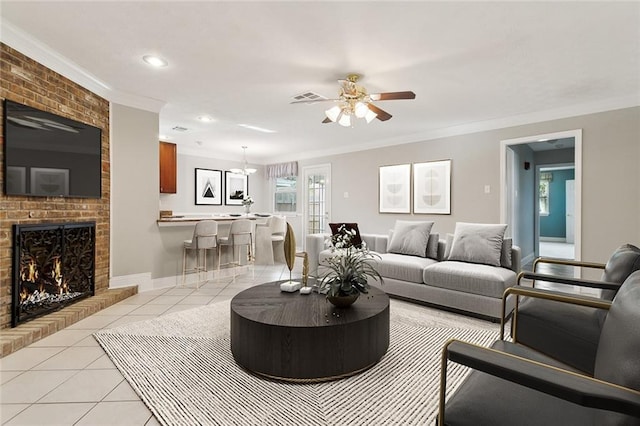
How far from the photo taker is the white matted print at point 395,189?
589cm

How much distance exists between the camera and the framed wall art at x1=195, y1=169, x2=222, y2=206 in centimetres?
744

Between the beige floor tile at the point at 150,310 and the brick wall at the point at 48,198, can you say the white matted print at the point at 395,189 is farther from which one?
the brick wall at the point at 48,198

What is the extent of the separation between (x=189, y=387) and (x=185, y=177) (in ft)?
19.8

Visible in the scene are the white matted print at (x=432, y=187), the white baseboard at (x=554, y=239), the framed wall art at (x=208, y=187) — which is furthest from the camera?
the white baseboard at (x=554, y=239)

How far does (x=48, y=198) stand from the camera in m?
3.02

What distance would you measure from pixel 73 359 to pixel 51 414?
2.31 feet

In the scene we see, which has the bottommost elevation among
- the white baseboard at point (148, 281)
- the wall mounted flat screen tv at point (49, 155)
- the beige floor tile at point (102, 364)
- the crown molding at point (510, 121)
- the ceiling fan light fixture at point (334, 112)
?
the beige floor tile at point (102, 364)

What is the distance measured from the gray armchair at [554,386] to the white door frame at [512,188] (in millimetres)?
3566

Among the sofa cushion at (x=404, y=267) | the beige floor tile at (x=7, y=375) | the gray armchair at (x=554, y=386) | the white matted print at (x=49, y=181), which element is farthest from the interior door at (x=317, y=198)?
the gray armchair at (x=554, y=386)

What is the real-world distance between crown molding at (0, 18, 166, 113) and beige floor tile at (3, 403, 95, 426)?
2739 millimetres

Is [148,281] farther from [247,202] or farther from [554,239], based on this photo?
[554,239]

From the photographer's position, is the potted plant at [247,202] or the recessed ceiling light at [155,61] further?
the potted plant at [247,202]

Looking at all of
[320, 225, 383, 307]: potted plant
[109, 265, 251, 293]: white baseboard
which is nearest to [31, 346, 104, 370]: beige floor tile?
[109, 265, 251, 293]: white baseboard

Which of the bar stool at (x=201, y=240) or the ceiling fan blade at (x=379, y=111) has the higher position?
the ceiling fan blade at (x=379, y=111)
